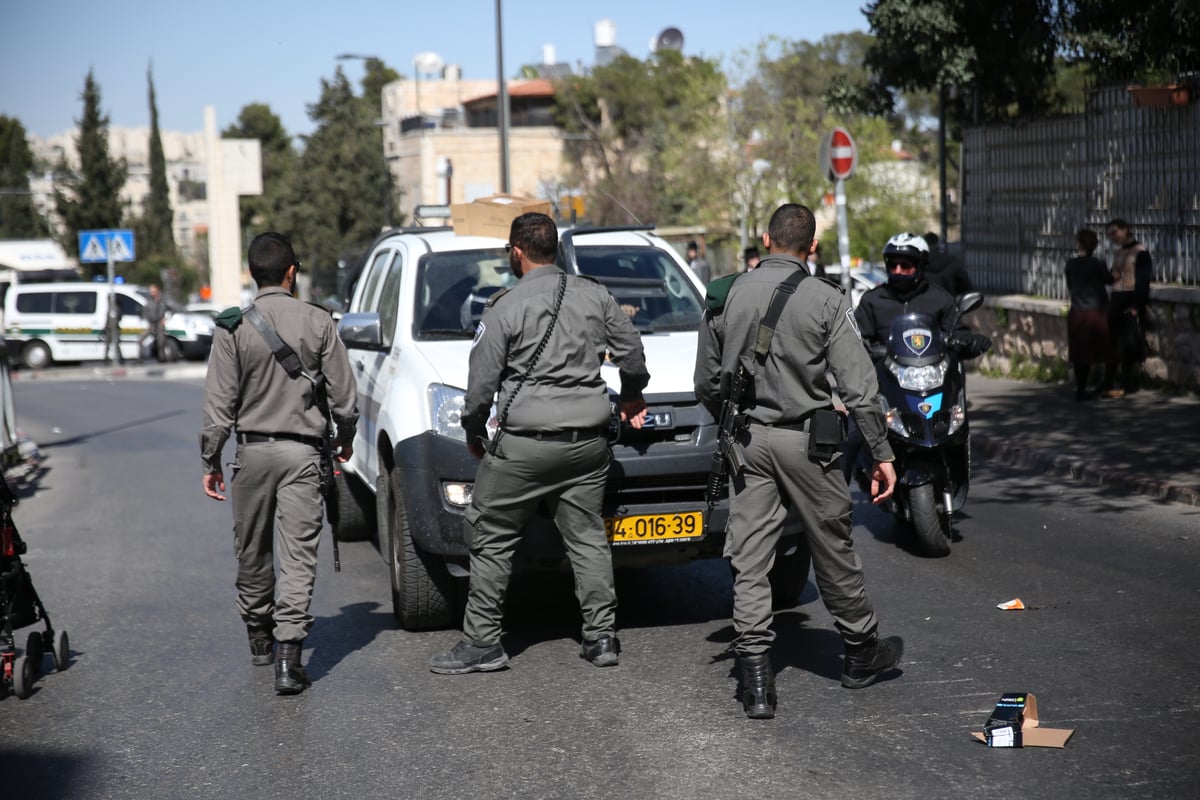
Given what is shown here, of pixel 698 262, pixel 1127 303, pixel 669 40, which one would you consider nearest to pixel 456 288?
pixel 1127 303

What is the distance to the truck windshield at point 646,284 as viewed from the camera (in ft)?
25.9

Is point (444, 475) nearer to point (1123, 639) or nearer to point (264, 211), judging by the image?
point (1123, 639)

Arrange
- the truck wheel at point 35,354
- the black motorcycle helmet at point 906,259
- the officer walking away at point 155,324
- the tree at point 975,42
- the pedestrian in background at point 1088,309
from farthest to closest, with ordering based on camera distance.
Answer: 1. the truck wheel at point 35,354
2. the officer walking away at point 155,324
3. the tree at point 975,42
4. the pedestrian in background at point 1088,309
5. the black motorcycle helmet at point 906,259

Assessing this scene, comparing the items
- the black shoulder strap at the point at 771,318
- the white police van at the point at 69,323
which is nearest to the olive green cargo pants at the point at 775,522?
the black shoulder strap at the point at 771,318

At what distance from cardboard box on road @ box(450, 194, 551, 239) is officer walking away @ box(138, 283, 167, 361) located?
1023 inches

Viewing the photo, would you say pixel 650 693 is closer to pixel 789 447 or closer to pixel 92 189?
pixel 789 447

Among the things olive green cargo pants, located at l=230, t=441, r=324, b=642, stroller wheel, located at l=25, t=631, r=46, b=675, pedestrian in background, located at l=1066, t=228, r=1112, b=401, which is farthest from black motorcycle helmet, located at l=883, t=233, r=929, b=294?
pedestrian in background, located at l=1066, t=228, r=1112, b=401

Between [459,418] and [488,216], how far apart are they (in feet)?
7.67

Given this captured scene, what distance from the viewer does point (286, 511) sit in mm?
5941

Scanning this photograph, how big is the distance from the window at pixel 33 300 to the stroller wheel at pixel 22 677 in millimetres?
30441

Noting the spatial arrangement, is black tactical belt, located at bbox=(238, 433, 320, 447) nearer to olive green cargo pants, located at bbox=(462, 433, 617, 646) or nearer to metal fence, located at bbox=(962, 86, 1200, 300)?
olive green cargo pants, located at bbox=(462, 433, 617, 646)

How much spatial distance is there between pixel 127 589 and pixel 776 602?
153 inches

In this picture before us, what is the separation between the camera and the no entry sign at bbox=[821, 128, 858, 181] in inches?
605

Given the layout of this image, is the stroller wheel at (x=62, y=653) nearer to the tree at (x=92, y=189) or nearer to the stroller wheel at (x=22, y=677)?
the stroller wheel at (x=22, y=677)
